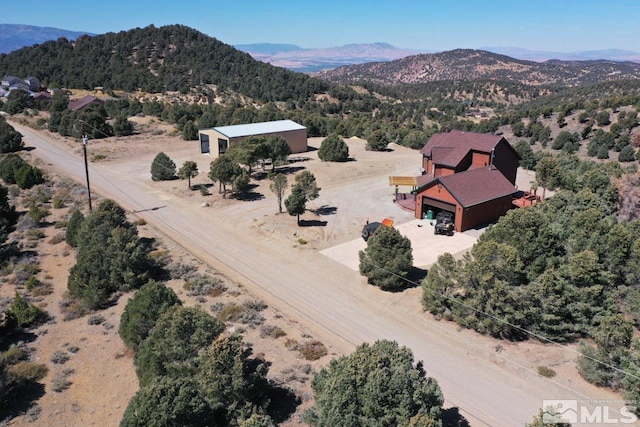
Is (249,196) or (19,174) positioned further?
(19,174)

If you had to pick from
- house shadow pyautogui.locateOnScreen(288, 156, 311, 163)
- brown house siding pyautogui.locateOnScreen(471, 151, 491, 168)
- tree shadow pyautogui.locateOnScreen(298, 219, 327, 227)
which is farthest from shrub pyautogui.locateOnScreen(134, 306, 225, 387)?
house shadow pyautogui.locateOnScreen(288, 156, 311, 163)

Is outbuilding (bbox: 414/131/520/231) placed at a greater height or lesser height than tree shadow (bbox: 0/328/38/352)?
greater

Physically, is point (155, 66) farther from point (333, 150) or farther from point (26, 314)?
point (26, 314)

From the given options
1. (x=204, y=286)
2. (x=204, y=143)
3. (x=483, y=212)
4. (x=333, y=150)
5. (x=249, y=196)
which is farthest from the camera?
(x=204, y=143)

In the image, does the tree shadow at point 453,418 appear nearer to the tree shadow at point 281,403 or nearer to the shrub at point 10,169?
the tree shadow at point 281,403

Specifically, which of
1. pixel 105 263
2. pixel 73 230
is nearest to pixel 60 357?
pixel 105 263

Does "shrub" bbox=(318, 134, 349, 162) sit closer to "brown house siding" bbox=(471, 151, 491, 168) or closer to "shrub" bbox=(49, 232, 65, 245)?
→ "brown house siding" bbox=(471, 151, 491, 168)

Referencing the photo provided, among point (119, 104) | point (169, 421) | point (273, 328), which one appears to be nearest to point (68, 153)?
point (119, 104)
